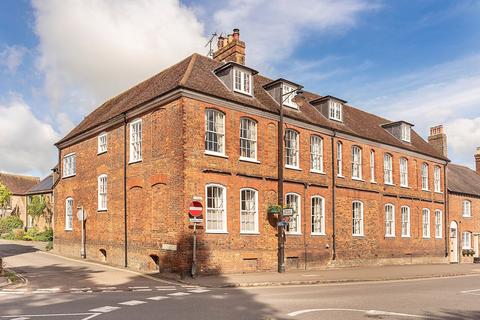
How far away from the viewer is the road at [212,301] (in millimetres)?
10305

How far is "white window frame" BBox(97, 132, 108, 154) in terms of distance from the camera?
81.9ft

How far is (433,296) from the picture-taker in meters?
14.2

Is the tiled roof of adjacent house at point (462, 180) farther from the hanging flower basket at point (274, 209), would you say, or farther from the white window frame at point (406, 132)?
the hanging flower basket at point (274, 209)

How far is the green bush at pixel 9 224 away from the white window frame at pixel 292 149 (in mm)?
38015

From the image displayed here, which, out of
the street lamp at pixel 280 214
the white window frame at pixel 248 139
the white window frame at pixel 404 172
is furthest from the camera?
the white window frame at pixel 404 172

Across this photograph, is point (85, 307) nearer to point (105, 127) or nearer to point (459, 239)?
point (105, 127)

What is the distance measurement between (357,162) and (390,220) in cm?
519

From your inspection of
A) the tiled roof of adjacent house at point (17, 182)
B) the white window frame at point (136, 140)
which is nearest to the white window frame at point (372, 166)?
the white window frame at point (136, 140)

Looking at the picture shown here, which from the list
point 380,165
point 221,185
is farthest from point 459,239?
point 221,185

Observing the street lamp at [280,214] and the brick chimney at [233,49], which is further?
the brick chimney at [233,49]

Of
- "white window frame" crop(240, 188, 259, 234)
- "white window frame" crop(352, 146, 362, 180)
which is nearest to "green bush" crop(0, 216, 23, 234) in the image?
"white window frame" crop(240, 188, 259, 234)

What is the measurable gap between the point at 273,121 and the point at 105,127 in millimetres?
8888

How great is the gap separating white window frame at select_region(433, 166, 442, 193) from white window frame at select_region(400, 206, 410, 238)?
185 inches

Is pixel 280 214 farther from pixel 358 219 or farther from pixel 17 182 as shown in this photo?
pixel 17 182
